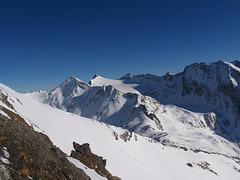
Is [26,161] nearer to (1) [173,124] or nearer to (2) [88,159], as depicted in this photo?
(2) [88,159]

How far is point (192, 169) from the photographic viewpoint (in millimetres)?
49750

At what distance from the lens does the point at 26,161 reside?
9.13 meters

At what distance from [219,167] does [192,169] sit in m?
18.6

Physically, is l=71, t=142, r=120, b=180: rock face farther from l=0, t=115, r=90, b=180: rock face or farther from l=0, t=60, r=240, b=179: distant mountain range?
l=0, t=60, r=240, b=179: distant mountain range

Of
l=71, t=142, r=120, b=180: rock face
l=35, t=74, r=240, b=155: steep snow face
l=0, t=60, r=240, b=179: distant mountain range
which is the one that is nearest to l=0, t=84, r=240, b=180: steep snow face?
l=0, t=60, r=240, b=179: distant mountain range

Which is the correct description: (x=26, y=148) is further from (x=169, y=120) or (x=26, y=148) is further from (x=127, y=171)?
(x=169, y=120)

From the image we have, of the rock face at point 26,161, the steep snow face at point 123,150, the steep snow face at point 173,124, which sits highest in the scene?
the steep snow face at point 173,124

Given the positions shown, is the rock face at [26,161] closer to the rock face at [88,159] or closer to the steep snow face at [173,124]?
the rock face at [88,159]

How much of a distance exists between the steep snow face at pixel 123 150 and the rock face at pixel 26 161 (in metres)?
17.3

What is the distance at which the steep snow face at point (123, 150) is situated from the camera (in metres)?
33.8

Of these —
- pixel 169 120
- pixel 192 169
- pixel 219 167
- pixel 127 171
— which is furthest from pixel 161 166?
pixel 169 120

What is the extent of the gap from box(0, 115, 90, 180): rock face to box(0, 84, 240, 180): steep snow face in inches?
681

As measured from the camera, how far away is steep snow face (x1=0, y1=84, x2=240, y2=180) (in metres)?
33.8

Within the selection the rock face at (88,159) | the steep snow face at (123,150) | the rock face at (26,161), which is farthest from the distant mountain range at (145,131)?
the rock face at (26,161)
